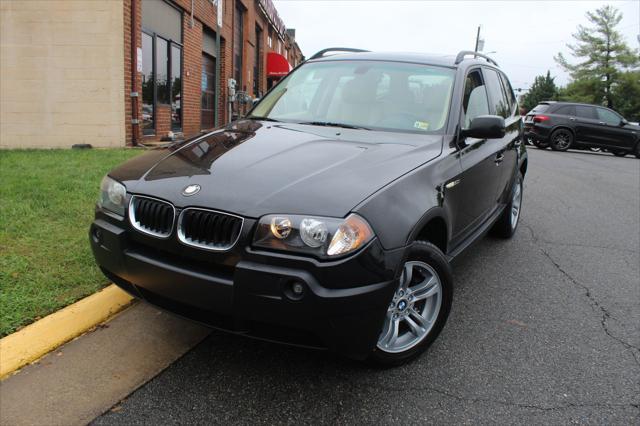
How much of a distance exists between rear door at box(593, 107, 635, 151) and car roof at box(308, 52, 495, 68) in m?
16.3

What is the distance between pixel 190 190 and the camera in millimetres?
2467

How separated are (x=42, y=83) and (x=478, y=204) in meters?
9.17

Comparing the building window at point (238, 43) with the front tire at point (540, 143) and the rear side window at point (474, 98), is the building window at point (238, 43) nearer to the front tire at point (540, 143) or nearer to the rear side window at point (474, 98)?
the front tire at point (540, 143)

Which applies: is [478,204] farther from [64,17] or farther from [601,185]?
[64,17]

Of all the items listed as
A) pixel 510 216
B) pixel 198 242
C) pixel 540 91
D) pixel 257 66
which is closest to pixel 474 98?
pixel 510 216

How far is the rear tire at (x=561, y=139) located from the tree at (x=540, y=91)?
86.5m

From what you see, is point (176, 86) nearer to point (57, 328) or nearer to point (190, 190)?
point (57, 328)

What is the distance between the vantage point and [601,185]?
396 inches

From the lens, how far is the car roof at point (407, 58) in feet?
13.0

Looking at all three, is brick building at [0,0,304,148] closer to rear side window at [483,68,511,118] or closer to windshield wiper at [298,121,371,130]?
rear side window at [483,68,511,118]

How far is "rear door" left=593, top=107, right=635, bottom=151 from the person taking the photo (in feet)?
59.8

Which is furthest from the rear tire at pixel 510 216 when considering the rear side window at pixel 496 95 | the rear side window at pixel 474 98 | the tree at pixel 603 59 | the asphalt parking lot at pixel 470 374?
the tree at pixel 603 59

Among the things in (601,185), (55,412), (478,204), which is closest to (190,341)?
(55,412)

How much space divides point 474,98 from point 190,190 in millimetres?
2478
